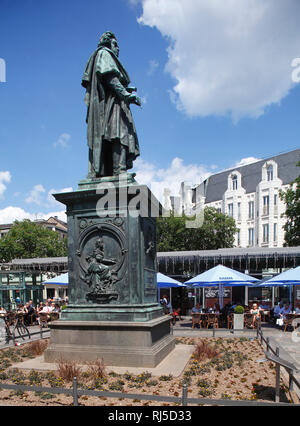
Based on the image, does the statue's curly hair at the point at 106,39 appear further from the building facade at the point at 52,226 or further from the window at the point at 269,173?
the building facade at the point at 52,226

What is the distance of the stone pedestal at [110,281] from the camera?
7590mm

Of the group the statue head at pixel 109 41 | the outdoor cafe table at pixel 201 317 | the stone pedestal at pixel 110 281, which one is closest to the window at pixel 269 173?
the outdoor cafe table at pixel 201 317

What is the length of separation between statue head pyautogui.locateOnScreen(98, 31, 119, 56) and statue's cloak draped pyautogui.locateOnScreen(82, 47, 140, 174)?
30cm

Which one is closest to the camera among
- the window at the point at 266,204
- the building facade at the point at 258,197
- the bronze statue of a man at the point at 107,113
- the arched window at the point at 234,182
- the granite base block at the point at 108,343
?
the granite base block at the point at 108,343

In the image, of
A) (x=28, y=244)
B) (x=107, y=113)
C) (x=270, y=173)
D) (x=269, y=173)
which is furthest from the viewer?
(x=269, y=173)

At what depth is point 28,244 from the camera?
192 feet

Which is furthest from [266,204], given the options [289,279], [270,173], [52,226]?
[52,226]

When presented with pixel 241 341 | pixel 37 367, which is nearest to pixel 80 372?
pixel 37 367

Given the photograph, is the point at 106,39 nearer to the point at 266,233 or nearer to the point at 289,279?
the point at 289,279

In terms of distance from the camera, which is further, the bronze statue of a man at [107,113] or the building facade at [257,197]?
the building facade at [257,197]

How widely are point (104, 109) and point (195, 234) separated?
134ft

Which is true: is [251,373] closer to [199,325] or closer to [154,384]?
[154,384]

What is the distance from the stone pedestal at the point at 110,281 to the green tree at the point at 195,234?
3943 centimetres

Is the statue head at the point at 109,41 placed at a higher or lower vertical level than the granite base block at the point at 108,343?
higher
